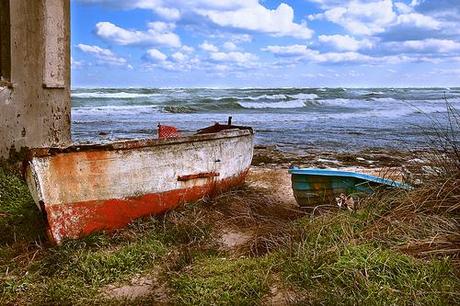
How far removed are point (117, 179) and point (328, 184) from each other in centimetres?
243

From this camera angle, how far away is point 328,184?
605 cm

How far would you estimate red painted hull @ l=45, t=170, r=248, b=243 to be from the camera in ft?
15.5

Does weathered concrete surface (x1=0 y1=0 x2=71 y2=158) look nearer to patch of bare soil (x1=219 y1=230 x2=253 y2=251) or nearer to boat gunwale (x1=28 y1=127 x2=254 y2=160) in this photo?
boat gunwale (x1=28 y1=127 x2=254 y2=160)

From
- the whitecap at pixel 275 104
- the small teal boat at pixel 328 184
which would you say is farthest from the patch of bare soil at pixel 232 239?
the whitecap at pixel 275 104

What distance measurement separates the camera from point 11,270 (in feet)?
14.2

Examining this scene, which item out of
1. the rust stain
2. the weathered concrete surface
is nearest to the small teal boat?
the rust stain

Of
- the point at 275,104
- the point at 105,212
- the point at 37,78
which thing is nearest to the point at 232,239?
the point at 105,212

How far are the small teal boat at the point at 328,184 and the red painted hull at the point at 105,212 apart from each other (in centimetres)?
126

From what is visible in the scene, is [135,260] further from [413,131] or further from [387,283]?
[413,131]

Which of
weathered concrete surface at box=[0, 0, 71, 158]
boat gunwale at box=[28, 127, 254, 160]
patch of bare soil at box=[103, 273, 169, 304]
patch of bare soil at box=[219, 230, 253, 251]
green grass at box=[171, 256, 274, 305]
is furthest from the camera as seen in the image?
weathered concrete surface at box=[0, 0, 71, 158]

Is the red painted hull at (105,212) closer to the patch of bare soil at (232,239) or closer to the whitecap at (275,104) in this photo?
the patch of bare soil at (232,239)

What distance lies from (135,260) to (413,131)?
13945 mm

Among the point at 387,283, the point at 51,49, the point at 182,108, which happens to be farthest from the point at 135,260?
the point at 182,108

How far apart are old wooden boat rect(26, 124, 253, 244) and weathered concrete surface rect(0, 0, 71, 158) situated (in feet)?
5.60
